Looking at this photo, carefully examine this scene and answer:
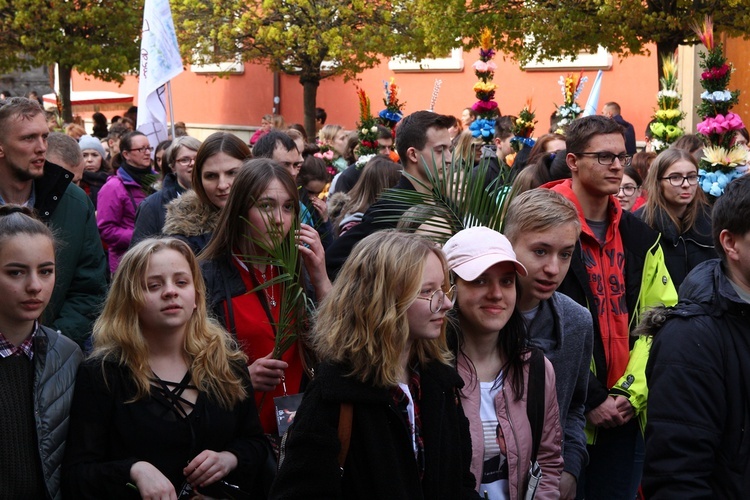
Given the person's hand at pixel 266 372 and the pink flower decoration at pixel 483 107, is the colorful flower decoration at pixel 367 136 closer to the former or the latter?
the pink flower decoration at pixel 483 107

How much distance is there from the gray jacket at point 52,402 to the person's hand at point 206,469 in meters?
0.47

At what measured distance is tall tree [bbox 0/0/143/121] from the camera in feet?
84.5

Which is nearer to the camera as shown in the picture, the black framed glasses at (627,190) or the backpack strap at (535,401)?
the backpack strap at (535,401)

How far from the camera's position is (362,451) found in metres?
3.25

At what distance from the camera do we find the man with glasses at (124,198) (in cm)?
916

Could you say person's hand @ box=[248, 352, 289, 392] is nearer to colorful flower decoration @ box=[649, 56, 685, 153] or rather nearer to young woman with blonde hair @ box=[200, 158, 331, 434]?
young woman with blonde hair @ box=[200, 158, 331, 434]

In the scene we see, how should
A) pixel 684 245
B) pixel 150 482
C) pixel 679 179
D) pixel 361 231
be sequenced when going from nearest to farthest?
pixel 150 482
pixel 361 231
pixel 684 245
pixel 679 179

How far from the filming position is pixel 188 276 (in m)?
4.05

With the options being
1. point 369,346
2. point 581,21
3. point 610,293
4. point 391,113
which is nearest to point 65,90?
point 581,21

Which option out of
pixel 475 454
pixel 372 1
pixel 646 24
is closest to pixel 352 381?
pixel 475 454

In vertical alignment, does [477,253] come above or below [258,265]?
above

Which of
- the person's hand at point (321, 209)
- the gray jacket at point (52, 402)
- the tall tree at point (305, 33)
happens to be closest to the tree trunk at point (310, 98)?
the tall tree at point (305, 33)

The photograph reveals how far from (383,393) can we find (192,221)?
2.17m

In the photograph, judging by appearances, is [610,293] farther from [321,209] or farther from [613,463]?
[321,209]
